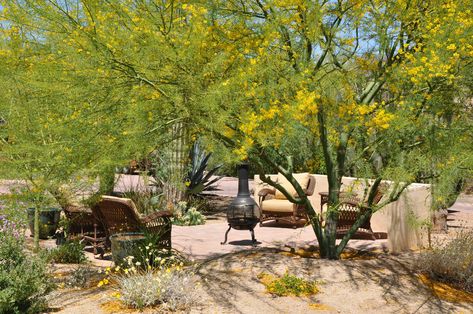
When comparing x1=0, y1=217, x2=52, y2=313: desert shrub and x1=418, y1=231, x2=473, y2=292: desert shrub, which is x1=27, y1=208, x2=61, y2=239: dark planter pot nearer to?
x1=0, y1=217, x2=52, y2=313: desert shrub

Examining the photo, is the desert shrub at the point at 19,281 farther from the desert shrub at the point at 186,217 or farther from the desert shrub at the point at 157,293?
the desert shrub at the point at 186,217

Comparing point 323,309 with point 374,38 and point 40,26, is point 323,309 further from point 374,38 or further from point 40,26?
point 40,26

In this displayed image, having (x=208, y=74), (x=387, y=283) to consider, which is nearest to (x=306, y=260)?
(x=387, y=283)

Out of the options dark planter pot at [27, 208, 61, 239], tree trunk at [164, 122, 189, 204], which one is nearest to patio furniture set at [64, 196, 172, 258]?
dark planter pot at [27, 208, 61, 239]

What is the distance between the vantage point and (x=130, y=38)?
5.07 meters

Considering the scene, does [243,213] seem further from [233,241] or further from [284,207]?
[284,207]

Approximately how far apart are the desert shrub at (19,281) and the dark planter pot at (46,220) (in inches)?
143

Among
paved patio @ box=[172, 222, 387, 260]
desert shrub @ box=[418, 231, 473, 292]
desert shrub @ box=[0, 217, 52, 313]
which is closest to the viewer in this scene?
desert shrub @ box=[0, 217, 52, 313]

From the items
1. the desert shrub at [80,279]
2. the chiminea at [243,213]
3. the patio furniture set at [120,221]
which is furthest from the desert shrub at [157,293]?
the chiminea at [243,213]

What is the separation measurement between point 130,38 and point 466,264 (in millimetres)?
4272

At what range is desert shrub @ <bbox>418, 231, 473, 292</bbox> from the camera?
6.29 m

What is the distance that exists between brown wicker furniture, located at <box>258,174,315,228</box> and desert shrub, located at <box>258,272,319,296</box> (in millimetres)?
4919

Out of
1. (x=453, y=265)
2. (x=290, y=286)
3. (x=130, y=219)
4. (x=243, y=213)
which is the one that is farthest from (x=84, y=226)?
(x=453, y=265)

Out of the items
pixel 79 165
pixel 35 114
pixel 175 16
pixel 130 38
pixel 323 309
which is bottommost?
pixel 323 309
